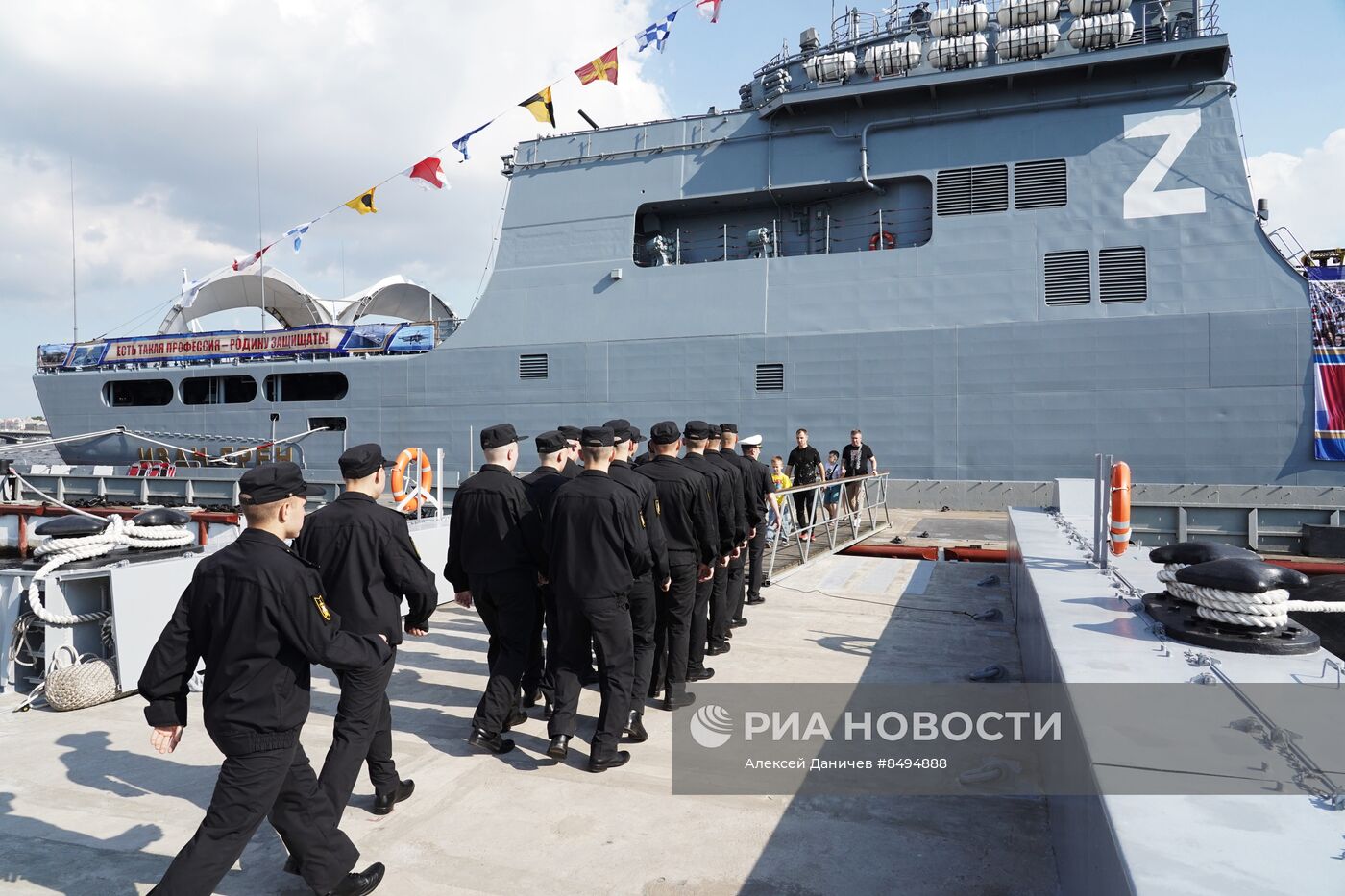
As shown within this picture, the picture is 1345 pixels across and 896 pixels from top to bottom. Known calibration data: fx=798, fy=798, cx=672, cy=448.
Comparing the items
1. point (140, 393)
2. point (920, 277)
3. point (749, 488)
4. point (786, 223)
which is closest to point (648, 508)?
point (749, 488)

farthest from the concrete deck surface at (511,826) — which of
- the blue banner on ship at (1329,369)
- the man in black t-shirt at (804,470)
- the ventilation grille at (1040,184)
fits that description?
the ventilation grille at (1040,184)

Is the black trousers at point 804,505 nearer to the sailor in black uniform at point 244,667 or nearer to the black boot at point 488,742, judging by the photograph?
the black boot at point 488,742

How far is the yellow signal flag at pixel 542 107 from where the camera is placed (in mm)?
15164

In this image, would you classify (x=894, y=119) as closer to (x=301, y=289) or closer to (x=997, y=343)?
(x=997, y=343)

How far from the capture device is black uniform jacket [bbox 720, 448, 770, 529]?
6.70 meters

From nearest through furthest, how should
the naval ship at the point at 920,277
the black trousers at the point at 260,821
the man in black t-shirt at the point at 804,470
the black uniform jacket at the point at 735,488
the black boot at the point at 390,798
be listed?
the black trousers at the point at 260,821 < the black boot at the point at 390,798 < the black uniform jacket at the point at 735,488 < the man in black t-shirt at the point at 804,470 < the naval ship at the point at 920,277

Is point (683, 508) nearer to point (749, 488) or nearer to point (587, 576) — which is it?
point (587, 576)

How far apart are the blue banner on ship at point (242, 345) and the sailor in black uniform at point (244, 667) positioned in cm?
1643

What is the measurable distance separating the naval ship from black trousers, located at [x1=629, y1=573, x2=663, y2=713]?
11.2m

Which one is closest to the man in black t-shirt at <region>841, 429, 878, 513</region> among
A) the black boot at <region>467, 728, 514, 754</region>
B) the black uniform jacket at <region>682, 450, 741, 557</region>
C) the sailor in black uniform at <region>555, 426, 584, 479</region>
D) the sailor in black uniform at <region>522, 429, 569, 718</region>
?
the black uniform jacket at <region>682, 450, 741, 557</region>

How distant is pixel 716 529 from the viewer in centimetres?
538

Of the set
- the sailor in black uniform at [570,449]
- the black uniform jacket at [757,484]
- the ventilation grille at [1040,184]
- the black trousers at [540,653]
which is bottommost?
the black trousers at [540,653]

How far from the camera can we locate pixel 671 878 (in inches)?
115

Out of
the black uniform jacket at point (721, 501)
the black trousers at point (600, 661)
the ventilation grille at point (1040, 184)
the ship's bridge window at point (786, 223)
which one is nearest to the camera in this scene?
the black trousers at point (600, 661)
